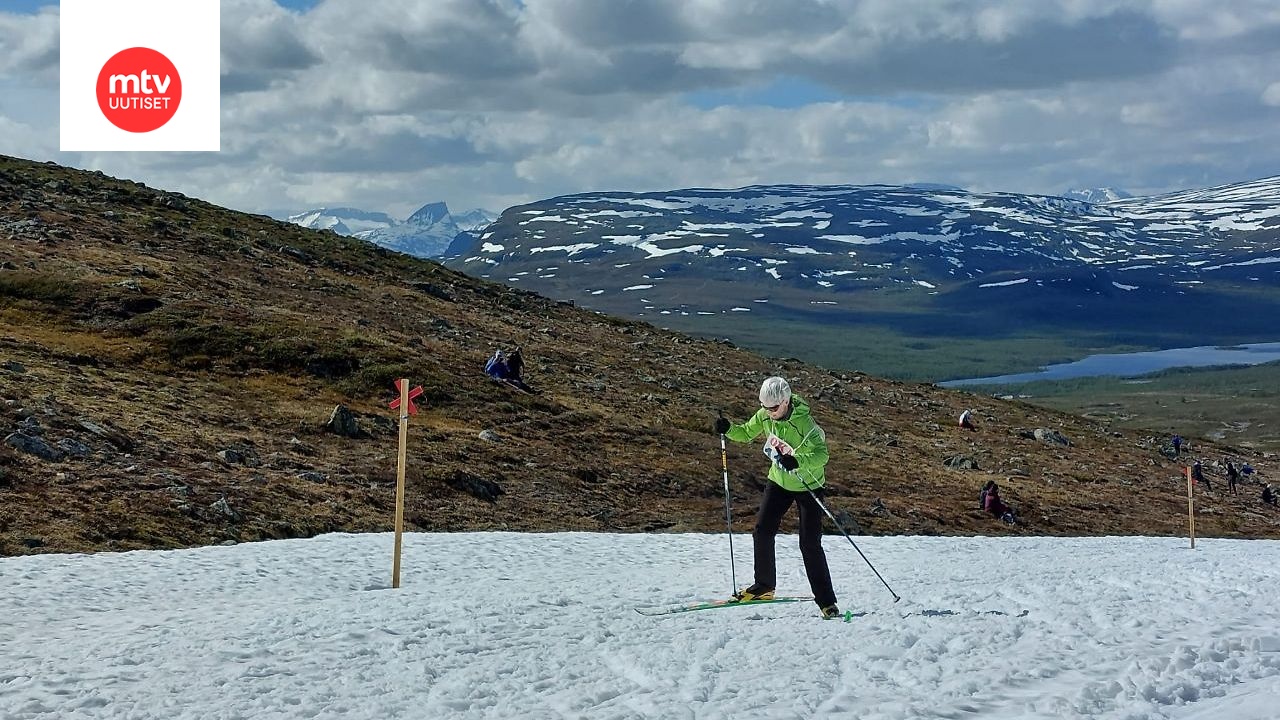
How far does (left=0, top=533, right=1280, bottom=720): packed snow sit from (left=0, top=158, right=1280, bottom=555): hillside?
4984mm

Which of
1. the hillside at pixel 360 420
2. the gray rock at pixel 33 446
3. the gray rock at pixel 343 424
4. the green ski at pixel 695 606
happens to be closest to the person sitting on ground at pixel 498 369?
the hillside at pixel 360 420

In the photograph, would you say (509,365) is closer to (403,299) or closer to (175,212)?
(403,299)

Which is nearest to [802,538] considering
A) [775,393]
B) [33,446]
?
[775,393]

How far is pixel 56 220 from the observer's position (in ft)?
190

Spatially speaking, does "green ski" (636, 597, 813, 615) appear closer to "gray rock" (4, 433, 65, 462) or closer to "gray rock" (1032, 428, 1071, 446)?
"gray rock" (4, 433, 65, 462)

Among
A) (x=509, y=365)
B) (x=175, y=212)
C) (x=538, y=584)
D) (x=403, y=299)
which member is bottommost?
(x=538, y=584)

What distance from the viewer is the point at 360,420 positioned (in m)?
34.6

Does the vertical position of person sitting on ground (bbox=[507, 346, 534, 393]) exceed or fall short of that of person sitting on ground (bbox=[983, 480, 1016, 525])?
it exceeds it

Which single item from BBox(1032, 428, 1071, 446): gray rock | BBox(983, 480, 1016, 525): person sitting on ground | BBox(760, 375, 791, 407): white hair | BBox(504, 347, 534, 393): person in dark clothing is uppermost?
BBox(504, 347, 534, 393): person in dark clothing

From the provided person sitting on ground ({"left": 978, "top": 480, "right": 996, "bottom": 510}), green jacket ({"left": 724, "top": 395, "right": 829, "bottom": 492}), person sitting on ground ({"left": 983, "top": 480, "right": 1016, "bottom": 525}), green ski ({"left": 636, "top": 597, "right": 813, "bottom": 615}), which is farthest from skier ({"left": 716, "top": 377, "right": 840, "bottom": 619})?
person sitting on ground ({"left": 978, "top": 480, "right": 996, "bottom": 510})

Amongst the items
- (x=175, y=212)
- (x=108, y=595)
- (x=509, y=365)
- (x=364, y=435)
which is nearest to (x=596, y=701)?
(x=108, y=595)

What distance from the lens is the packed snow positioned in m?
10.3

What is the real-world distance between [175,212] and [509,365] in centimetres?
3820

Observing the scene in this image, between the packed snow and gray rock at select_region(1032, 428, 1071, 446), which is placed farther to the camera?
gray rock at select_region(1032, 428, 1071, 446)
